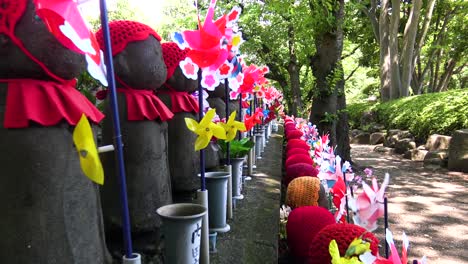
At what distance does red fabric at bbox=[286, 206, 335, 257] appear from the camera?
2.18 m

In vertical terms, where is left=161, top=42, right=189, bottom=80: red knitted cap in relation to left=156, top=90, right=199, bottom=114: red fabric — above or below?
above

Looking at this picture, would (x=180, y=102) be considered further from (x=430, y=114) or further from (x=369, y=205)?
(x=430, y=114)

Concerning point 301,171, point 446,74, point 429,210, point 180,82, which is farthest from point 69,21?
point 446,74

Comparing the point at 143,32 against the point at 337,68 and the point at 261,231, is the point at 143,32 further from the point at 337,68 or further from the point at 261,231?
the point at 337,68

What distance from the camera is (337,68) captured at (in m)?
6.08

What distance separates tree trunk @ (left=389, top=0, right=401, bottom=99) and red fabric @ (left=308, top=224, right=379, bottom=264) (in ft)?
41.7

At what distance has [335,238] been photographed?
163 centimetres

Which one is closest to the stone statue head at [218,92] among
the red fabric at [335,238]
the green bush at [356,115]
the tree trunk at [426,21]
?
the red fabric at [335,238]

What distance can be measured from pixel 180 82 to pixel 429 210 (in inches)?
170

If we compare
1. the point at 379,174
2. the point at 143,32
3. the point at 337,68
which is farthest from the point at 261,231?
the point at 379,174

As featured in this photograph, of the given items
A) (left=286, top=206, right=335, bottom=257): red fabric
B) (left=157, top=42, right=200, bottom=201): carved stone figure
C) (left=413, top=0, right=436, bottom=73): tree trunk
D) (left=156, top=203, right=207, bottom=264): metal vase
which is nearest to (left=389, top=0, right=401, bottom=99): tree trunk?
(left=413, top=0, right=436, bottom=73): tree trunk

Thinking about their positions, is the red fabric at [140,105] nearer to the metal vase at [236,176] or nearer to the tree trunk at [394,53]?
the metal vase at [236,176]

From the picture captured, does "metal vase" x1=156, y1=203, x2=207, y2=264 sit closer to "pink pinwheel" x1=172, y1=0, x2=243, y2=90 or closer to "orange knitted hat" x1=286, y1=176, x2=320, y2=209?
"pink pinwheel" x1=172, y1=0, x2=243, y2=90

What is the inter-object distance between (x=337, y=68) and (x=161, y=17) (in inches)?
659
